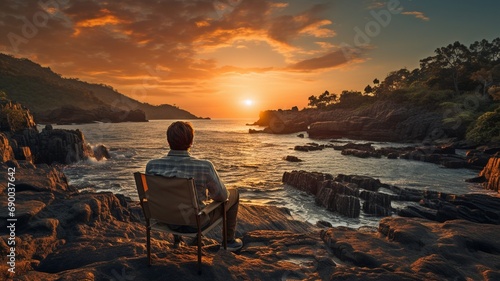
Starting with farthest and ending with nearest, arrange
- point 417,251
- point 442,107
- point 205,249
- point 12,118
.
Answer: point 442,107 → point 12,118 → point 417,251 → point 205,249

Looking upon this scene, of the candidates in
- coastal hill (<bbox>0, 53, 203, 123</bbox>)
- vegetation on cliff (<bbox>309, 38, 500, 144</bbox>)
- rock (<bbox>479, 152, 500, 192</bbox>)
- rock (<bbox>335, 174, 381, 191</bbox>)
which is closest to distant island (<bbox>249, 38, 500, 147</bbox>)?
vegetation on cliff (<bbox>309, 38, 500, 144</bbox>)

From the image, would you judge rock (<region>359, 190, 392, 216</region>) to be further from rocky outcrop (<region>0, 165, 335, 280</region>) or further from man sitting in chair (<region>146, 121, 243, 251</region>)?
man sitting in chair (<region>146, 121, 243, 251</region>)

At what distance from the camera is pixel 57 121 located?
422 feet

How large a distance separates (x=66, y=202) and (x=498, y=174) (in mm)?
22464

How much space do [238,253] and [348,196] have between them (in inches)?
315

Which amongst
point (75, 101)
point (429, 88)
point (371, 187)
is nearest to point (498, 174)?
point (371, 187)

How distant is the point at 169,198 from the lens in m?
3.57

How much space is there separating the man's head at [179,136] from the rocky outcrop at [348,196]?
9.34 meters

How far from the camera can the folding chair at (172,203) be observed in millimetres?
3431

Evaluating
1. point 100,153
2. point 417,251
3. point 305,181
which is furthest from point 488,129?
point 100,153

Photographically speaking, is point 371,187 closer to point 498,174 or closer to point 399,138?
point 498,174

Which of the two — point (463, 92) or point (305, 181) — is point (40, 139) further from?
point (463, 92)

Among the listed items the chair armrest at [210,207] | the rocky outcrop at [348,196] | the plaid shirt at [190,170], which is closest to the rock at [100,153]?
the rocky outcrop at [348,196]

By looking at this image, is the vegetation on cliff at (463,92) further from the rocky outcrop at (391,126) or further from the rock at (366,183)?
the rock at (366,183)
